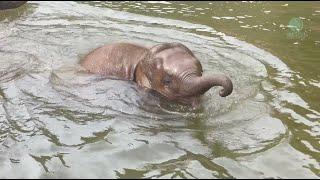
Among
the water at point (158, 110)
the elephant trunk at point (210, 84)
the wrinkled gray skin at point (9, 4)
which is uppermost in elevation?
the elephant trunk at point (210, 84)

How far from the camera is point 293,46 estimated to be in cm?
1045

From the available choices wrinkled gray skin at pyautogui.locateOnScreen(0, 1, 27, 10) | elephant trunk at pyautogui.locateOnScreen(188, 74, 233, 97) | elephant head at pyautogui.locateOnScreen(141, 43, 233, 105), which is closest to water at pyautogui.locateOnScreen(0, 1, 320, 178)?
elephant head at pyautogui.locateOnScreen(141, 43, 233, 105)

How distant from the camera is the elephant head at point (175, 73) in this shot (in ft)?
22.5

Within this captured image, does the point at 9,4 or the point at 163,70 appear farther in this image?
the point at 9,4

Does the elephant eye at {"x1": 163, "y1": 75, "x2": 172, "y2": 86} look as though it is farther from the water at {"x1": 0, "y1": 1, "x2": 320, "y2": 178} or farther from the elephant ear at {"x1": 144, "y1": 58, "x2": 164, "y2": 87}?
the water at {"x1": 0, "y1": 1, "x2": 320, "y2": 178}

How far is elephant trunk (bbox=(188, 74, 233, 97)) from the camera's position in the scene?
6.23m

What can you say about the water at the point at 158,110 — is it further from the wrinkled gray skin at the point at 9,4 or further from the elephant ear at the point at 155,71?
the wrinkled gray skin at the point at 9,4

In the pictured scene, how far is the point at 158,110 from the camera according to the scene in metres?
7.14

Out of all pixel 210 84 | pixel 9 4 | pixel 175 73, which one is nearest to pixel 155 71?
pixel 175 73

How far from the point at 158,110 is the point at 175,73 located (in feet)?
1.72

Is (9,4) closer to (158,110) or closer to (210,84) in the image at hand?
(158,110)

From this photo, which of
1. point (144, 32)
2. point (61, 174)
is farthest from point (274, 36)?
point (61, 174)

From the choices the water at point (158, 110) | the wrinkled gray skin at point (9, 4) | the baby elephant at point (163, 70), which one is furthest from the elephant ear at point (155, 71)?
the wrinkled gray skin at point (9, 4)

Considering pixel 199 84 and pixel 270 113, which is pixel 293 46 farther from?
pixel 199 84
